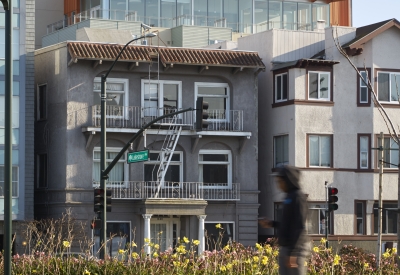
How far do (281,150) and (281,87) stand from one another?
117 inches

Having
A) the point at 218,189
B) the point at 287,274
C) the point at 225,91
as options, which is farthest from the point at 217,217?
the point at 287,274

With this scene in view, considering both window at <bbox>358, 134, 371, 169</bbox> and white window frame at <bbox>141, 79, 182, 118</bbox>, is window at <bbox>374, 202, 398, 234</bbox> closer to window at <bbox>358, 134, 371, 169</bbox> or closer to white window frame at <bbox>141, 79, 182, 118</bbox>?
window at <bbox>358, 134, 371, 169</bbox>

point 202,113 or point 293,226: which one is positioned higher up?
point 202,113

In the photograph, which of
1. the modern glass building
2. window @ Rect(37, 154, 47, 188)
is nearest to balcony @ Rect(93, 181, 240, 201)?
window @ Rect(37, 154, 47, 188)

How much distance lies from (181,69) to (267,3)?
15.7m

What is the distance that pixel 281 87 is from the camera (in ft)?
152

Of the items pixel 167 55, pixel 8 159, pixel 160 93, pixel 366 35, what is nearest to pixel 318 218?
pixel 366 35

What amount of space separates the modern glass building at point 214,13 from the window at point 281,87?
36.9 feet

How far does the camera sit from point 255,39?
48.5 metres

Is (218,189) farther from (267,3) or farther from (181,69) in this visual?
(267,3)

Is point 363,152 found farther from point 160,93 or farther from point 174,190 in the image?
point 160,93

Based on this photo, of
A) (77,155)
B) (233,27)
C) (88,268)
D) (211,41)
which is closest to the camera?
(88,268)

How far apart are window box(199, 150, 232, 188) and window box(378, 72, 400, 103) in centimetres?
770

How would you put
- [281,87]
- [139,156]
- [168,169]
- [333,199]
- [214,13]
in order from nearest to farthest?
1. [139,156]
2. [333,199]
3. [168,169]
4. [281,87]
5. [214,13]
